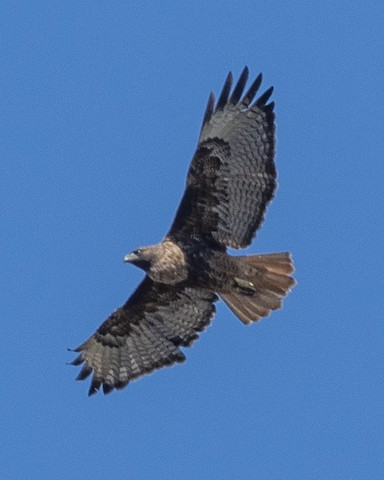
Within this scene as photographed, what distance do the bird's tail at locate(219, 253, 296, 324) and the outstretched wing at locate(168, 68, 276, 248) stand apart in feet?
1.19

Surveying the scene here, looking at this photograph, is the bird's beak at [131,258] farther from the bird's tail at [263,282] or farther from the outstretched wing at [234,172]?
the bird's tail at [263,282]

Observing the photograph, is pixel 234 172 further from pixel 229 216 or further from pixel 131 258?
pixel 131 258

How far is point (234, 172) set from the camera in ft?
69.7

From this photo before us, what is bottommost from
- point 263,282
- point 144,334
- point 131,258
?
point 144,334

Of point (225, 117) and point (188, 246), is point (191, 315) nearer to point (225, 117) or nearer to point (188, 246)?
point (188, 246)

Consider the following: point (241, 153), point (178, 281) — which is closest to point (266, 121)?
point (241, 153)

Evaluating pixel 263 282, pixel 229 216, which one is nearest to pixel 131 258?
pixel 229 216

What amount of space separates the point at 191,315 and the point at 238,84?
2.78 metres

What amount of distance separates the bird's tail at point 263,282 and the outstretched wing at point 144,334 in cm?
84

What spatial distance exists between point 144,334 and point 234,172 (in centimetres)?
228

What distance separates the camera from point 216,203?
21266 mm

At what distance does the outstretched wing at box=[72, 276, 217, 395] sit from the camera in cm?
2189

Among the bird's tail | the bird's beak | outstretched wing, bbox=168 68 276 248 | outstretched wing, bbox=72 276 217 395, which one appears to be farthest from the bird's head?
the bird's tail

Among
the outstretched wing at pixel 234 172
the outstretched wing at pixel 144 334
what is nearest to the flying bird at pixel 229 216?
the outstretched wing at pixel 234 172
